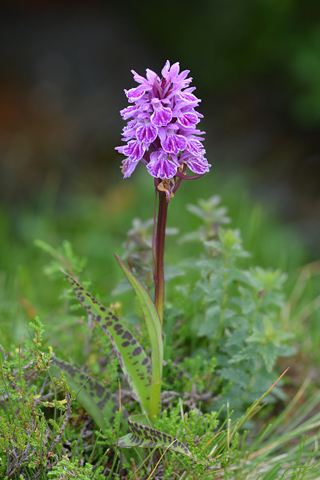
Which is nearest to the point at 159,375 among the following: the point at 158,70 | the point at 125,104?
the point at 125,104

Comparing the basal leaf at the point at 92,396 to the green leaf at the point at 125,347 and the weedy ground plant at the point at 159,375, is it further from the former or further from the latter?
the green leaf at the point at 125,347

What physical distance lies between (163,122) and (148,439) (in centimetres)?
89

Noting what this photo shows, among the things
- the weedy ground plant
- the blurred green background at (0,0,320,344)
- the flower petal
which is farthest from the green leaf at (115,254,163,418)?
the blurred green background at (0,0,320,344)

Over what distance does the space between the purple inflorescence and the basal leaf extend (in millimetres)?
678

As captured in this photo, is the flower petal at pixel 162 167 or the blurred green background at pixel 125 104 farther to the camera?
the blurred green background at pixel 125 104

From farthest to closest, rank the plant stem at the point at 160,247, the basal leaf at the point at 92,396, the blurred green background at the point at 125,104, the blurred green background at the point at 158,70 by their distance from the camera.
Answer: the blurred green background at the point at 158,70
the blurred green background at the point at 125,104
the basal leaf at the point at 92,396
the plant stem at the point at 160,247

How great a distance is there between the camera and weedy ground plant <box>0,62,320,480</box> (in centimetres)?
125

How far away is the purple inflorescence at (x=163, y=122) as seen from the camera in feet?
3.97

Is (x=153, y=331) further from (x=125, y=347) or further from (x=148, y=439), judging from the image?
(x=148, y=439)

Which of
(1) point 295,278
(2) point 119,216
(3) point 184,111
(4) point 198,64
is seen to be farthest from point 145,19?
(3) point 184,111

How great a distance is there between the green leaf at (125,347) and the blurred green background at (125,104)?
224 cm

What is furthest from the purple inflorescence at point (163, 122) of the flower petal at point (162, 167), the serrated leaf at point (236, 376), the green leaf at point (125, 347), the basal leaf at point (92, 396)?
the serrated leaf at point (236, 376)

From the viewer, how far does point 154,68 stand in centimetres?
568

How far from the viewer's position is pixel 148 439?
134cm
